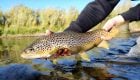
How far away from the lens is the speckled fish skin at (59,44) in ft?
12.0

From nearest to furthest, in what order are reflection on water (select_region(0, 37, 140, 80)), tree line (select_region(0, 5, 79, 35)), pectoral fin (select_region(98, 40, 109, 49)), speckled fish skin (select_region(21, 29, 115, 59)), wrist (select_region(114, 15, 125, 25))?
speckled fish skin (select_region(21, 29, 115, 59))
pectoral fin (select_region(98, 40, 109, 49))
wrist (select_region(114, 15, 125, 25))
reflection on water (select_region(0, 37, 140, 80))
tree line (select_region(0, 5, 79, 35))

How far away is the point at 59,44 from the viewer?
3746 mm

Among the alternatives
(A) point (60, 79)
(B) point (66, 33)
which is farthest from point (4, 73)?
(B) point (66, 33)

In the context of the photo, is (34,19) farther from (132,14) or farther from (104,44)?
(104,44)

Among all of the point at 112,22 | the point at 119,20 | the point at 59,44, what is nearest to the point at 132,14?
the point at 119,20

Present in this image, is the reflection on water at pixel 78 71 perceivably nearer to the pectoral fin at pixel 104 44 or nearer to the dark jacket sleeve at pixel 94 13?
the pectoral fin at pixel 104 44

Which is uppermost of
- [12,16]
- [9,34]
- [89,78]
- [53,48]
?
[12,16]

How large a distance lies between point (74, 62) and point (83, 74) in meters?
1.46

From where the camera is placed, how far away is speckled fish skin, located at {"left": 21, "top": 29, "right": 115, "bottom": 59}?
367cm

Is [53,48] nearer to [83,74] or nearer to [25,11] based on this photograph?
[83,74]

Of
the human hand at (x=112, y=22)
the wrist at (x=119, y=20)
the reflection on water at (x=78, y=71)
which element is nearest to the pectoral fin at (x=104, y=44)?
the human hand at (x=112, y=22)

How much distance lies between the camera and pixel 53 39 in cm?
376

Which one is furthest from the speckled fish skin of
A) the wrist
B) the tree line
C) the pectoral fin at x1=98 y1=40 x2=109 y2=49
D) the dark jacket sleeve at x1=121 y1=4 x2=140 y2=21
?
the tree line

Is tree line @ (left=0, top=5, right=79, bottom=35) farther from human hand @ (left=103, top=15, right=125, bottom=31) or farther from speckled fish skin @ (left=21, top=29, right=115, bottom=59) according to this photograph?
speckled fish skin @ (left=21, top=29, right=115, bottom=59)
